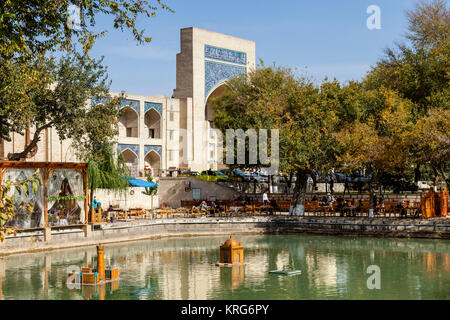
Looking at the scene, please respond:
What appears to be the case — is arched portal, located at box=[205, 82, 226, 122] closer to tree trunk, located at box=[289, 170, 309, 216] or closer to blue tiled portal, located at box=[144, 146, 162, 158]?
blue tiled portal, located at box=[144, 146, 162, 158]

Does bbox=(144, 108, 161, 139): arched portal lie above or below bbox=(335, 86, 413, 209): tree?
above

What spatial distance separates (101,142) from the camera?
26.4m

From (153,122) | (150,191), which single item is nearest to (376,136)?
(150,191)

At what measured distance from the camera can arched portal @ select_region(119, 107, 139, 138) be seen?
1618 inches

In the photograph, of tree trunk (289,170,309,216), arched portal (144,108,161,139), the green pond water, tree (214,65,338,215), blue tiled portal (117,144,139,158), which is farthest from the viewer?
arched portal (144,108,161,139)

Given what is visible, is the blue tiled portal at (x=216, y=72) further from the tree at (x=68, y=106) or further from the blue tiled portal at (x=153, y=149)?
the tree at (x=68, y=106)

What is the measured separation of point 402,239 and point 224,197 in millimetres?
Result: 13604

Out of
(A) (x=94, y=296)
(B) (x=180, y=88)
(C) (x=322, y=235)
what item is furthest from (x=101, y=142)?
(B) (x=180, y=88)

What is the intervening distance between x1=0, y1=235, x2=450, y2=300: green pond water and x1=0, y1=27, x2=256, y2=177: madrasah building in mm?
17898

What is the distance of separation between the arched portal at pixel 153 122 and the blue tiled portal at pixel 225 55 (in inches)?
235

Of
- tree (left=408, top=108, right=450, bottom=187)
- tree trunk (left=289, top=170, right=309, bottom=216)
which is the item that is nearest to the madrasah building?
tree trunk (left=289, top=170, right=309, bottom=216)

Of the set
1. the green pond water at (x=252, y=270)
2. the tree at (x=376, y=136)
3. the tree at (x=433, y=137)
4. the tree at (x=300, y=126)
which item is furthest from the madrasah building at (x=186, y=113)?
the tree at (x=433, y=137)

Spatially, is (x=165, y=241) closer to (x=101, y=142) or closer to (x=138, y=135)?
(x=101, y=142)

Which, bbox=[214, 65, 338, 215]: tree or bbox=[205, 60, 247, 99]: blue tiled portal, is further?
bbox=[205, 60, 247, 99]: blue tiled portal
